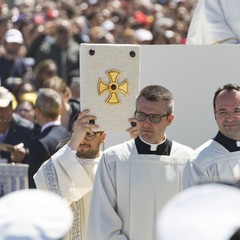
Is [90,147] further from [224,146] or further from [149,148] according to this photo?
[224,146]

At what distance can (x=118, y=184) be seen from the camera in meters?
5.62

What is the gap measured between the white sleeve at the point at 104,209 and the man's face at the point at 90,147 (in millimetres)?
570

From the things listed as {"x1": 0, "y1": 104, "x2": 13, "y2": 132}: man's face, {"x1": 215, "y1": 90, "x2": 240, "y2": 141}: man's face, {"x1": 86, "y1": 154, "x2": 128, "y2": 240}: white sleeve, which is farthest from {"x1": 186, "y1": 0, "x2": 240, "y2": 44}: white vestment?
{"x1": 86, "y1": 154, "x2": 128, "y2": 240}: white sleeve

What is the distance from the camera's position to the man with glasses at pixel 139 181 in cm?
560

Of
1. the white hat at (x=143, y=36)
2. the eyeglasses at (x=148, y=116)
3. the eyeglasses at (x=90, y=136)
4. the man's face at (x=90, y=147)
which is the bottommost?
the man's face at (x=90, y=147)

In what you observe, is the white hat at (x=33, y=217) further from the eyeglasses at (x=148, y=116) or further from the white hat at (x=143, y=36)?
the white hat at (x=143, y=36)

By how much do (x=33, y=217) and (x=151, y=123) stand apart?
3.15 m

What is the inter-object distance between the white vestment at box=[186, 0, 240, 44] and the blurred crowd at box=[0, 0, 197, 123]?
2.80 meters

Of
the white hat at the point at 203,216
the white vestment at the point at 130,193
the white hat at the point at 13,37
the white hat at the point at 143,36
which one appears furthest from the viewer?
the white hat at the point at 13,37

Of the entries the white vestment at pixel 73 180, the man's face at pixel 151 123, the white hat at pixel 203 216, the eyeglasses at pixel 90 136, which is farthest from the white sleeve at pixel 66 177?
the white hat at pixel 203 216

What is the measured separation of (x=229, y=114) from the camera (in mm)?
5656

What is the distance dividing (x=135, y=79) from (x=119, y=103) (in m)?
0.18

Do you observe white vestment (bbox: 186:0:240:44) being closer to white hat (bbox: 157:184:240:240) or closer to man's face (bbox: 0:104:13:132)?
man's face (bbox: 0:104:13:132)

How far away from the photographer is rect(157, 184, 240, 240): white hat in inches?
95.9
